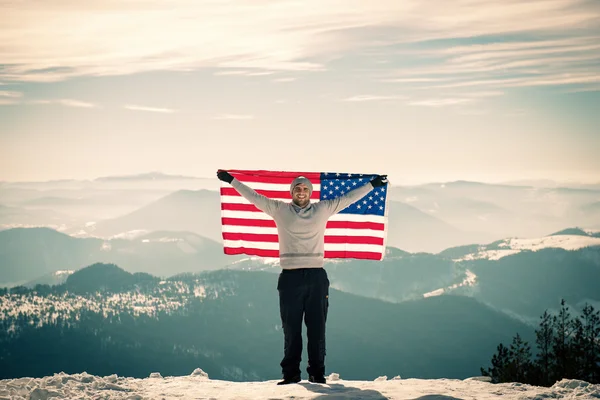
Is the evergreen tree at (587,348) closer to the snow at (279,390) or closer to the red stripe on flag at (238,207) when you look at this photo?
the snow at (279,390)

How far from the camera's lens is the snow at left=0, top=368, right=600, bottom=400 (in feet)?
45.5

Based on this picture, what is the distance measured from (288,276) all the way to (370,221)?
4.17 m

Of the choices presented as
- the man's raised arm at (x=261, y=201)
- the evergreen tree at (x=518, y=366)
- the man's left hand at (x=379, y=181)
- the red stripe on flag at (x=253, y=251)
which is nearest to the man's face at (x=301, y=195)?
the man's raised arm at (x=261, y=201)

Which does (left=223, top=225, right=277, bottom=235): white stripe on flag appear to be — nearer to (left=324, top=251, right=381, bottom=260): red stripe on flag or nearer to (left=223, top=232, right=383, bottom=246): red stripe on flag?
(left=223, top=232, right=383, bottom=246): red stripe on flag

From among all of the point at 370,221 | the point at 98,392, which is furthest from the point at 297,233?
the point at 98,392

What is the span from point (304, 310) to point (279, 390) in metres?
1.76

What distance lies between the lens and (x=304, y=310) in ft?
48.6

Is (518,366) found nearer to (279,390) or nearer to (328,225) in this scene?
(328,225)

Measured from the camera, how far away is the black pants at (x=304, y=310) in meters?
14.4

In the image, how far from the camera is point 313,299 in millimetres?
14492

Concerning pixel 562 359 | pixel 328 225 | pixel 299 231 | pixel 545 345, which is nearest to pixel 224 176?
pixel 299 231

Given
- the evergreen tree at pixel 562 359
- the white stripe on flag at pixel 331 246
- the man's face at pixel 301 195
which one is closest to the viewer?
the man's face at pixel 301 195

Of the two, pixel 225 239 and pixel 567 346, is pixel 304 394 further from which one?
pixel 567 346

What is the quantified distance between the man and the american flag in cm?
273
